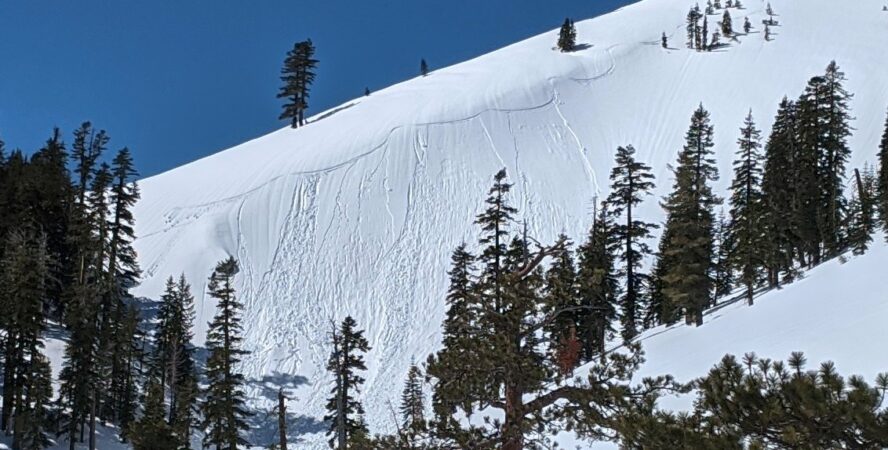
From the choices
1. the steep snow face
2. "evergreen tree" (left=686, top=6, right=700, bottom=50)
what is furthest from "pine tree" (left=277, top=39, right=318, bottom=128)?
"evergreen tree" (left=686, top=6, right=700, bottom=50)

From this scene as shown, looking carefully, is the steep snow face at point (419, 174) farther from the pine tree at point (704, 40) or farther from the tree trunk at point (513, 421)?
the tree trunk at point (513, 421)

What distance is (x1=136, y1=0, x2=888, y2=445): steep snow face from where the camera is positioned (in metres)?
48.3

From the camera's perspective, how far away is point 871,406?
4566 millimetres

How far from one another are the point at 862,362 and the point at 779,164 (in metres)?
34.1

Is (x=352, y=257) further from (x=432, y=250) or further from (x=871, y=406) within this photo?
(x=871, y=406)

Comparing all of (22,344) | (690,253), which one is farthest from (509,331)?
(22,344)

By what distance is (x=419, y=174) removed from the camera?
6906cm

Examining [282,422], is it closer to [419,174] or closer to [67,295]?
[67,295]

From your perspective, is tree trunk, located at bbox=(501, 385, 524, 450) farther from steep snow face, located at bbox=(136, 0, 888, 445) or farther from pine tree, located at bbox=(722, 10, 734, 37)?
pine tree, located at bbox=(722, 10, 734, 37)

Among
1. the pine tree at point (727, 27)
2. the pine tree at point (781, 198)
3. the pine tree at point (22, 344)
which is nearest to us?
the pine tree at point (22, 344)

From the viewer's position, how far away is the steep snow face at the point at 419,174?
1903 inches

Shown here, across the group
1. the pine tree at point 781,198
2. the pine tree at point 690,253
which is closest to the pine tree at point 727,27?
the pine tree at point 781,198

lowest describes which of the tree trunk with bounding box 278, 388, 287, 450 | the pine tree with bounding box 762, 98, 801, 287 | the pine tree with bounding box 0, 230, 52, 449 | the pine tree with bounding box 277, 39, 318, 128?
the tree trunk with bounding box 278, 388, 287, 450

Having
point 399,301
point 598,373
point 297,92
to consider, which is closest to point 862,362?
point 598,373
